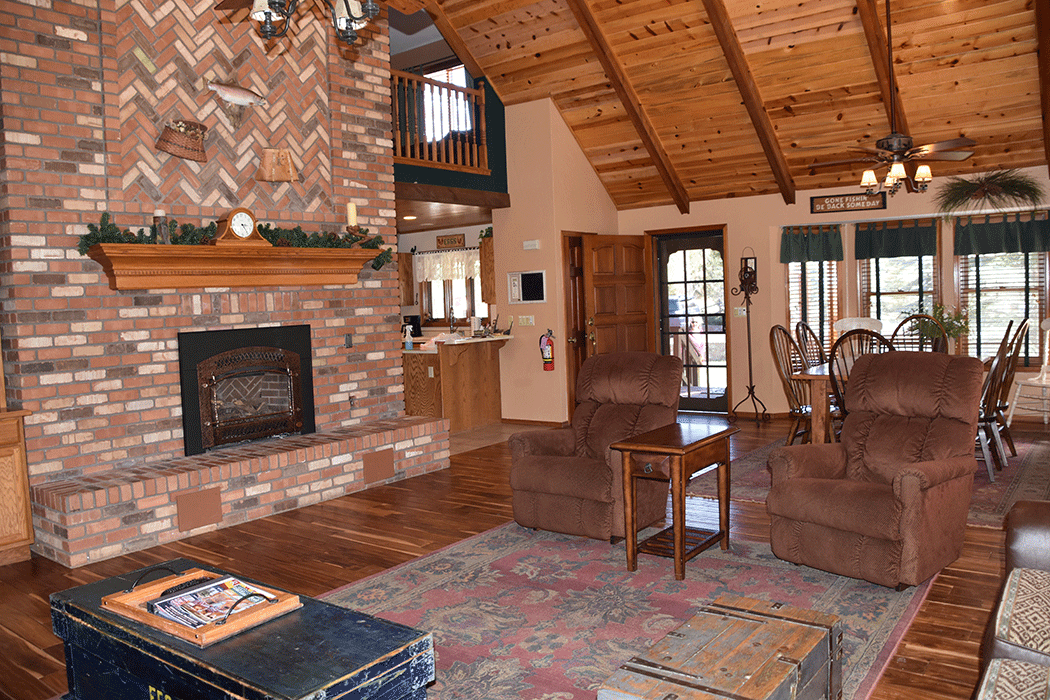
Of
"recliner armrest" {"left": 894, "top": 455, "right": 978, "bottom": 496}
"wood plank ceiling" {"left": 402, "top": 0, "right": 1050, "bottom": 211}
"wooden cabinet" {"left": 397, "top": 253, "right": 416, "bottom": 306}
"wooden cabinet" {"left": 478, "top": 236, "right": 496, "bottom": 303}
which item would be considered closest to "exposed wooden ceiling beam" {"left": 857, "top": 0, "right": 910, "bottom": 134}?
"wood plank ceiling" {"left": 402, "top": 0, "right": 1050, "bottom": 211}

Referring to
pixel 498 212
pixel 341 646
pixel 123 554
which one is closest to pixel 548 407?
pixel 498 212

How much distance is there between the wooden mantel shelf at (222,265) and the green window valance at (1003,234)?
5501 mm

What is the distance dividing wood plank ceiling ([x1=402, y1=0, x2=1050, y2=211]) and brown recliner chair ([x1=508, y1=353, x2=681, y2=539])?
10.8ft

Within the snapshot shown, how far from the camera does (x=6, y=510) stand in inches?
168

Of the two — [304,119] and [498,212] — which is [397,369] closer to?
[304,119]

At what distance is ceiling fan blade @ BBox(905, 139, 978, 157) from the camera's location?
4.89 metres

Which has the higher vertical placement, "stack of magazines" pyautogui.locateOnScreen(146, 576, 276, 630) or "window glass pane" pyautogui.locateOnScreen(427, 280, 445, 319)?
"window glass pane" pyautogui.locateOnScreen(427, 280, 445, 319)

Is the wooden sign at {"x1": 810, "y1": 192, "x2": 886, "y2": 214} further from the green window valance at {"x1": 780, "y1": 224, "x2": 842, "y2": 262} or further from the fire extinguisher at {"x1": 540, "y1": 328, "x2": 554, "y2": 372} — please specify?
the fire extinguisher at {"x1": 540, "y1": 328, "x2": 554, "y2": 372}

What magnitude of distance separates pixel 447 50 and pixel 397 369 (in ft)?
16.5

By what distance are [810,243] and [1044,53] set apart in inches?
108

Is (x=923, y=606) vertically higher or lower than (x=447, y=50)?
lower

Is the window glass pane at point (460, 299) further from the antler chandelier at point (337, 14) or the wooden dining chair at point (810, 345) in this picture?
the antler chandelier at point (337, 14)

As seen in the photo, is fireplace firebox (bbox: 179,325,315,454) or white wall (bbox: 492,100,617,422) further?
white wall (bbox: 492,100,617,422)

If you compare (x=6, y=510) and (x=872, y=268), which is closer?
(x=6, y=510)
